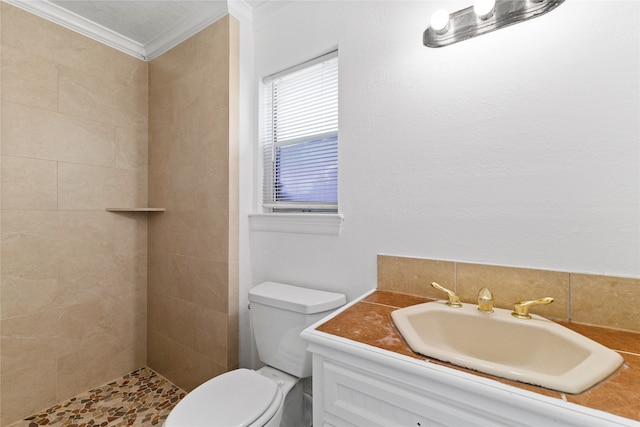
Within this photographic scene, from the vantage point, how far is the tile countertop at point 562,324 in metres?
0.53

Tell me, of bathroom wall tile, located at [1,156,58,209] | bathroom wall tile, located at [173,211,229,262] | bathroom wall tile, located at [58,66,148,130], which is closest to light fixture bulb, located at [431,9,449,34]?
bathroom wall tile, located at [173,211,229,262]

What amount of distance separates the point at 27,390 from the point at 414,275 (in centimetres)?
216

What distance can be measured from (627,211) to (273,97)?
1.64 metres

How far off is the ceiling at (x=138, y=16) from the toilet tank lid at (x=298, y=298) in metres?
1.55

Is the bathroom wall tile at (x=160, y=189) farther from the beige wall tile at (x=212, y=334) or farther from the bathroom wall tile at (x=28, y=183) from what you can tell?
the beige wall tile at (x=212, y=334)

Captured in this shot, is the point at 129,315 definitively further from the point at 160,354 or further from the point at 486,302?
the point at 486,302

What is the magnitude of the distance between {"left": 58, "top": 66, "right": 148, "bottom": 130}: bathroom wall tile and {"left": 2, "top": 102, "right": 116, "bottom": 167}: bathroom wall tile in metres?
0.06

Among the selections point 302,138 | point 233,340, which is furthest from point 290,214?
point 233,340

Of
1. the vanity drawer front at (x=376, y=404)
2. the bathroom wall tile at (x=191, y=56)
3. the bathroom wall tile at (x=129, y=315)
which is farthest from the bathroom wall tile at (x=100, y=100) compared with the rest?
the vanity drawer front at (x=376, y=404)

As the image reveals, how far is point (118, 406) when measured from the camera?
1664 millimetres

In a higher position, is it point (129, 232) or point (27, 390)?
point (129, 232)

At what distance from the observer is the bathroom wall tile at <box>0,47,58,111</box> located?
149 centimetres

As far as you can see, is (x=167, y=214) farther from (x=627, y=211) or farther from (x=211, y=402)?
(x=627, y=211)

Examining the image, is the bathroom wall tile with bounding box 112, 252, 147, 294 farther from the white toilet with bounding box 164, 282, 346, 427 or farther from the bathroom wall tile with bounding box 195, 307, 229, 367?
the white toilet with bounding box 164, 282, 346, 427
